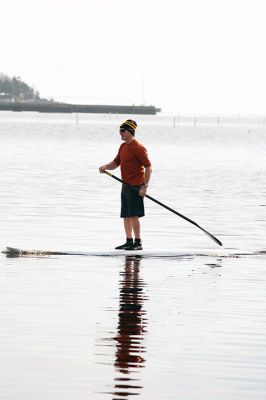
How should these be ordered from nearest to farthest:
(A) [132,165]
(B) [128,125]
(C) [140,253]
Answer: (B) [128,125] < (A) [132,165] < (C) [140,253]

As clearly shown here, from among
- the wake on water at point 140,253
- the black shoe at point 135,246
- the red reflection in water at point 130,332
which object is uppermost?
the red reflection in water at point 130,332

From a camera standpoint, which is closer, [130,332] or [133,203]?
[130,332]

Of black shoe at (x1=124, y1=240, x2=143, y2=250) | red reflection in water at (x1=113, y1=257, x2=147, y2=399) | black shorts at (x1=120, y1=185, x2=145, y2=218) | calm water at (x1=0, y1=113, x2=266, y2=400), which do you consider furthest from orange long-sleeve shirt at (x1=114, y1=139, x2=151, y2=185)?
red reflection in water at (x1=113, y1=257, x2=147, y2=399)

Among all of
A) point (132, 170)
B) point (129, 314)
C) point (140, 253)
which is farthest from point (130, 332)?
point (140, 253)

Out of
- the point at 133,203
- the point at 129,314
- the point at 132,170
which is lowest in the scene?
the point at 129,314

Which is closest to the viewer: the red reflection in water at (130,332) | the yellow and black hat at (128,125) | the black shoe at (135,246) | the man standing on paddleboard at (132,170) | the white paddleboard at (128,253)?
the red reflection in water at (130,332)

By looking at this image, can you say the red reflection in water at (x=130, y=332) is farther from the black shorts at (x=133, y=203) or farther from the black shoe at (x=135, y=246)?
the black shoe at (x=135, y=246)

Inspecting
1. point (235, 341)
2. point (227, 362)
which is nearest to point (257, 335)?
point (235, 341)

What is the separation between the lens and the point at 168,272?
16125 mm

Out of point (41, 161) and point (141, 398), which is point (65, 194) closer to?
point (141, 398)

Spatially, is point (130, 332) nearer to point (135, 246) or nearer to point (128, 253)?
point (128, 253)

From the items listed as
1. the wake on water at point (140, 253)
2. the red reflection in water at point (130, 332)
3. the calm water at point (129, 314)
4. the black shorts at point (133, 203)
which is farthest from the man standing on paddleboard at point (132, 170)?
the red reflection in water at point (130, 332)

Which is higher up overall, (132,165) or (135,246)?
(132,165)

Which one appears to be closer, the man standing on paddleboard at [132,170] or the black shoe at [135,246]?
the man standing on paddleboard at [132,170]
